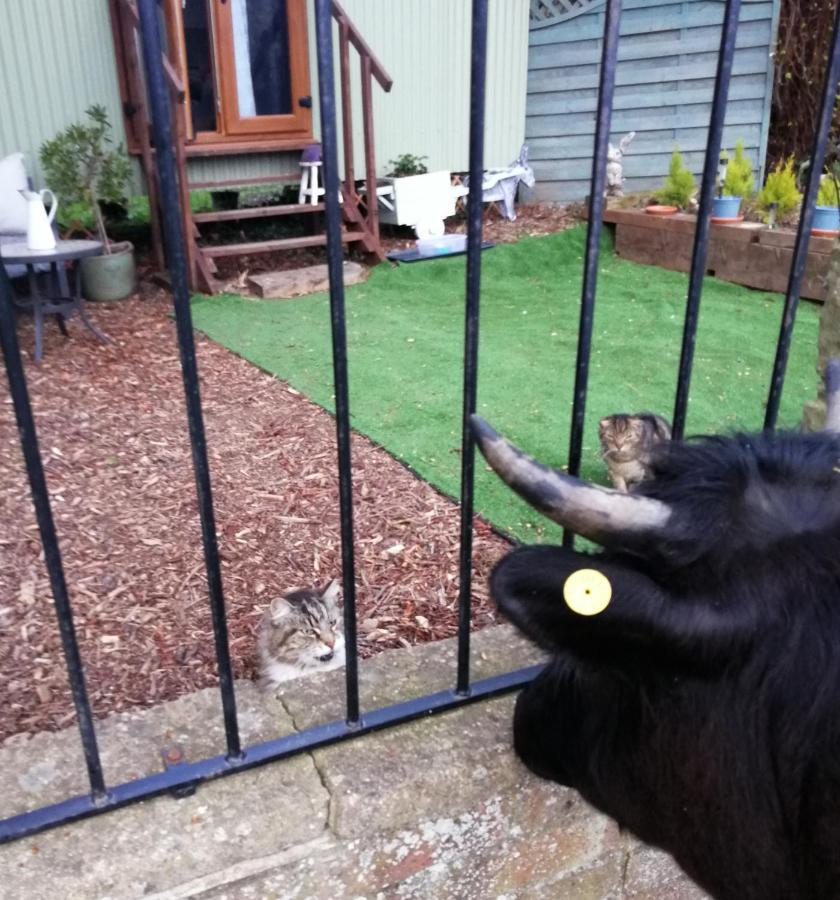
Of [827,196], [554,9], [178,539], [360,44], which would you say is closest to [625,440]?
[178,539]

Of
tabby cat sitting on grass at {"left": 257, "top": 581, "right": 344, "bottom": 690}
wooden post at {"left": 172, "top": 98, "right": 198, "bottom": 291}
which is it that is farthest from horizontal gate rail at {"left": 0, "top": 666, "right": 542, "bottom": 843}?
wooden post at {"left": 172, "top": 98, "right": 198, "bottom": 291}

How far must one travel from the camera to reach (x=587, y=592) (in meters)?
1.12

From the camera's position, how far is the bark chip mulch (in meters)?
2.96

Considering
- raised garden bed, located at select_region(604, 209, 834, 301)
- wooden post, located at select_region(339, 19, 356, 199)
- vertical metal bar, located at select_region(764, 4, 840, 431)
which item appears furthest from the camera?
wooden post, located at select_region(339, 19, 356, 199)

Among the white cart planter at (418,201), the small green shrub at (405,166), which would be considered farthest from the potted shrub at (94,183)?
the small green shrub at (405,166)

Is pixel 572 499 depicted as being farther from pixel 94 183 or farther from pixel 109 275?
pixel 94 183

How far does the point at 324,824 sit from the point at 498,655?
23.3 inches

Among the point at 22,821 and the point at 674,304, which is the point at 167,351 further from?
the point at 22,821

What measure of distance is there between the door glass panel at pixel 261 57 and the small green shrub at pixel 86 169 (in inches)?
64.1

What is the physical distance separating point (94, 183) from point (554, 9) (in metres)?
6.62

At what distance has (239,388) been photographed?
5812 millimetres

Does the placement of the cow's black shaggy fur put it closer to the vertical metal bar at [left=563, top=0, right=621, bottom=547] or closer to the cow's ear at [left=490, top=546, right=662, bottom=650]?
the cow's ear at [left=490, top=546, right=662, bottom=650]

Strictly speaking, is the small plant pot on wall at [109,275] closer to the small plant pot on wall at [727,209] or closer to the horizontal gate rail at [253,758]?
the small plant pot on wall at [727,209]

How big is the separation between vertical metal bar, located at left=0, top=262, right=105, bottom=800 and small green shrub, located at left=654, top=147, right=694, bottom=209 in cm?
861
